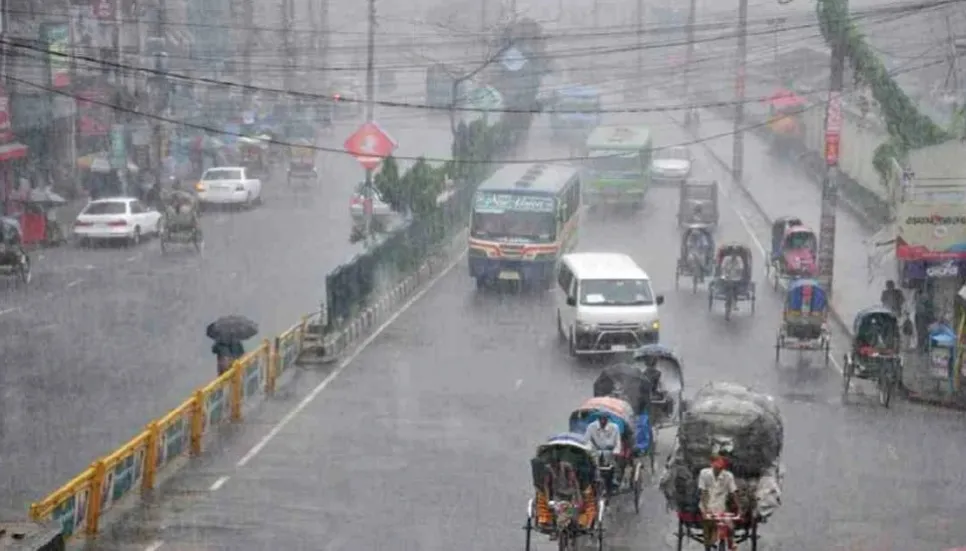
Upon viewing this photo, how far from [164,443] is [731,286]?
57.1 feet

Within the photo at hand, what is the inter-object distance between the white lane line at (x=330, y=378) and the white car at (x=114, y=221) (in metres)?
8.91

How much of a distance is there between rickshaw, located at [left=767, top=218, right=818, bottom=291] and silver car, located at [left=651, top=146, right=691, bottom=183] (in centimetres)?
2248

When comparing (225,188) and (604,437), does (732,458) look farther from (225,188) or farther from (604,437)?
(225,188)

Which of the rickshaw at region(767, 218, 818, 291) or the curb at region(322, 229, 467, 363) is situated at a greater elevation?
the rickshaw at region(767, 218, 818, 291)

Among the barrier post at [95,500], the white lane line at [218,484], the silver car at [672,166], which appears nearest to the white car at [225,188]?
the silver car at [672,166]

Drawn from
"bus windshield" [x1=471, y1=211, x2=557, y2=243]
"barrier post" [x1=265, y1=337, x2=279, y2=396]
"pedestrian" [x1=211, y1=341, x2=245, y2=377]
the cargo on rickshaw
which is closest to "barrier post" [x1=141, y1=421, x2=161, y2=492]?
"pedestrian" [x1=211, y1=341, x2=245, y2=377]

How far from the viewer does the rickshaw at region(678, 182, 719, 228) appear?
4962 centimetres

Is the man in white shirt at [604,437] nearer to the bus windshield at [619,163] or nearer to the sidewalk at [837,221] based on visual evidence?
the sidewalk at [837,221]

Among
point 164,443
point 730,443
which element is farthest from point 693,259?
point 730,443

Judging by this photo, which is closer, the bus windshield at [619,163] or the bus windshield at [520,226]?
the bus windshield at [520,226]

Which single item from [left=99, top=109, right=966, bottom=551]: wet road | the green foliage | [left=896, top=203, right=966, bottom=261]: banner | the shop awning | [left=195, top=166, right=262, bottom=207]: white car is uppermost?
the green foliage

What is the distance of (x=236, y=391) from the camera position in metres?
24.7

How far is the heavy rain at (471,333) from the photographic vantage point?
18.8 meters

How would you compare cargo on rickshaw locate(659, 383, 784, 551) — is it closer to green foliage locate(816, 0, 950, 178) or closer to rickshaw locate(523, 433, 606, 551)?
rickshaw locate(523, 433, 606, 551)
